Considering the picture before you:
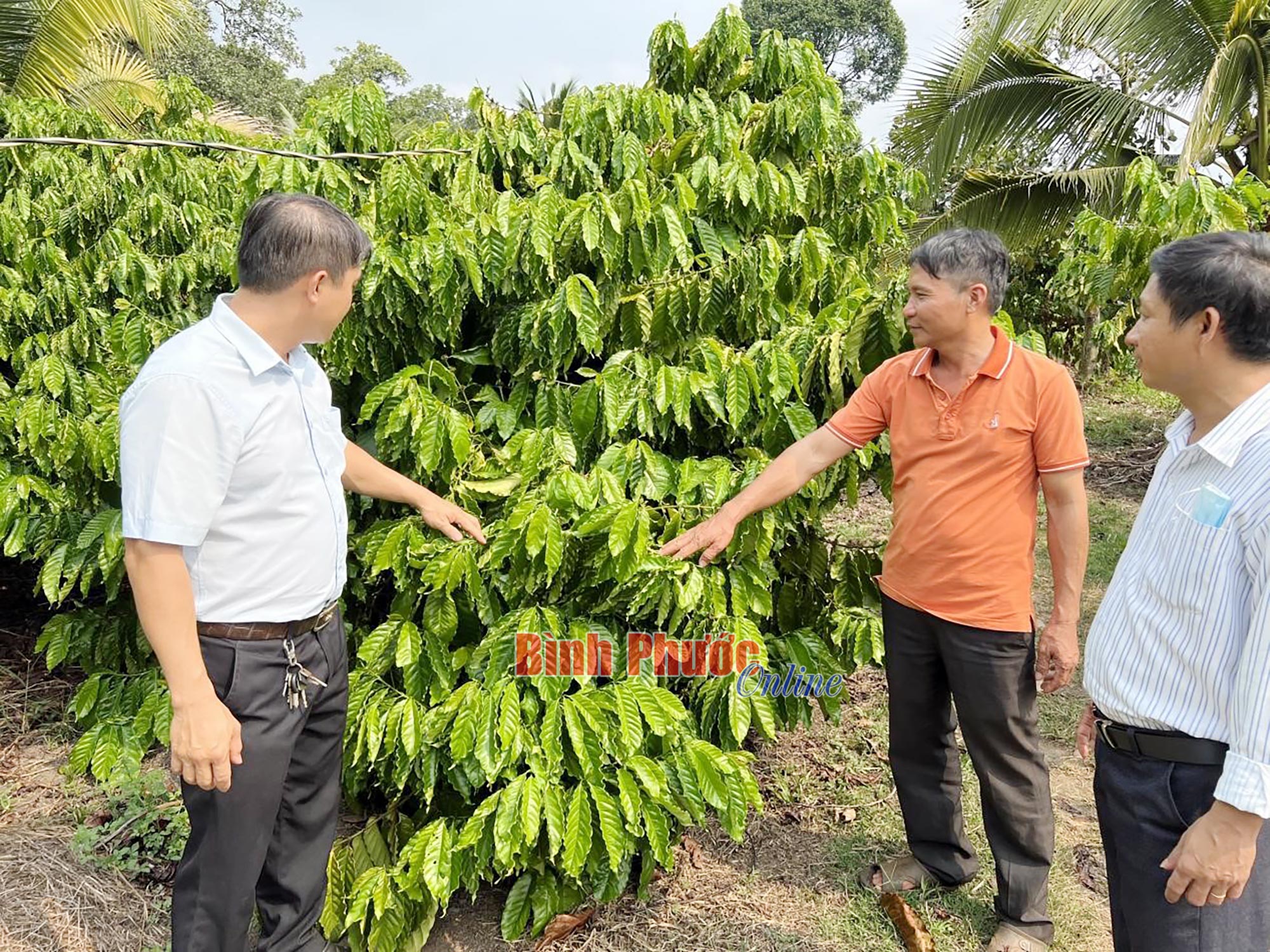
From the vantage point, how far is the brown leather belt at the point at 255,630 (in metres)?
1.82

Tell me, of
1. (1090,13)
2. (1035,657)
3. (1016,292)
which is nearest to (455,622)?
(1035,657)

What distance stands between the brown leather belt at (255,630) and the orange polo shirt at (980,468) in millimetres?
1572

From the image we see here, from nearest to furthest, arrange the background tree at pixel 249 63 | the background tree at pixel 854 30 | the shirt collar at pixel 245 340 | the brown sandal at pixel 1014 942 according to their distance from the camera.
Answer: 1. the shirt collar at pixel 245 340
2. the brown sandal at pixel 1014 942
3. the background tree at pixel 249 63
4. the background tree at pixel 854 30

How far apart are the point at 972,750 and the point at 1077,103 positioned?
6.88 meters

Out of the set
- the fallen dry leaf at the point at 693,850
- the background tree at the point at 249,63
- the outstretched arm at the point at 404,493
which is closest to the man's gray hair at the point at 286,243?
the outstretched arm at the point at 404,493

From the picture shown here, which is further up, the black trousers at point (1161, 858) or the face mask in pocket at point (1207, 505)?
the face mask in pocket at point (1207, 505)

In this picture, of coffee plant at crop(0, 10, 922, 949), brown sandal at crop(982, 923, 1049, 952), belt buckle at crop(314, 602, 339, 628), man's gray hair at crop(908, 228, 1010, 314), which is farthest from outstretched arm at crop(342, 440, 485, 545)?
brown sandal at crop(982, 923, 1049, 952)

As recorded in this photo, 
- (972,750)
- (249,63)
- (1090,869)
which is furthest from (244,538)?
(249,63)

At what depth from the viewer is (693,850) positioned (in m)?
3.07

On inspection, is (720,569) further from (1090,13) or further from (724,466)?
(1090,13)

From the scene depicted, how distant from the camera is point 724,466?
2604mm

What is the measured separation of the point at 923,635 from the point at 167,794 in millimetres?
2637

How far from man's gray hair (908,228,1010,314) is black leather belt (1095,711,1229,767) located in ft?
3.71

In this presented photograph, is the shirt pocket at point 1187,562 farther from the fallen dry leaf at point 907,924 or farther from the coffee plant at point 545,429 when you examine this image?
the fallen dry leaf at point 907,924
